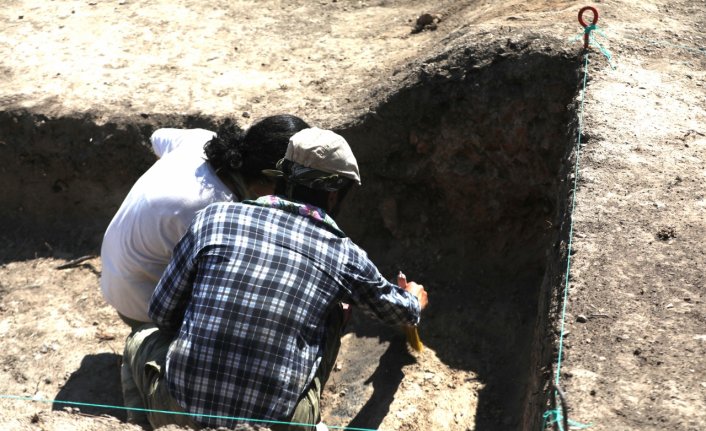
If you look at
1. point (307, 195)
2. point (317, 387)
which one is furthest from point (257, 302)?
point (317, 387)

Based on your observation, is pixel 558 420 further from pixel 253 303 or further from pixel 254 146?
pixel 254 146

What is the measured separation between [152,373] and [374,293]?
873mm

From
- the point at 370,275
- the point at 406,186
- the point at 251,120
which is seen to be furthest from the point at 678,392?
the point at 251,120

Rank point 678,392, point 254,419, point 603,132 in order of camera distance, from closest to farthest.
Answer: point 678,392 < point 254,419 < point 603,132

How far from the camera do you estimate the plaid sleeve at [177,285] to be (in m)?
2.89

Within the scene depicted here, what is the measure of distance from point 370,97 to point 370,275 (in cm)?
228

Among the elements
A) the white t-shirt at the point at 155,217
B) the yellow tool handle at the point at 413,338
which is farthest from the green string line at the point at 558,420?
the yellow tool handle at the point at 413,338

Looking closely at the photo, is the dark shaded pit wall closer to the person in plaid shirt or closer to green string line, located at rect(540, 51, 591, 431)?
green string line, located at rect(540, 51, 591, 431)

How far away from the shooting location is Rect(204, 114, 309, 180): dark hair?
328 cm

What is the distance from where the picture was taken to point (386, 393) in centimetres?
435

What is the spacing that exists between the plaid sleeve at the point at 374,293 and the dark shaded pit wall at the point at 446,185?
56.5 inches

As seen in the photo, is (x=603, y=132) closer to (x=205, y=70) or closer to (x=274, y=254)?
(x=274, y=254)

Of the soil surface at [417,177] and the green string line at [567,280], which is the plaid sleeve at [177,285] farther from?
the green string line at [567,280]

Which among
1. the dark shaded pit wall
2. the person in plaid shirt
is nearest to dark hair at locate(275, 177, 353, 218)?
the person in plaid shirt
